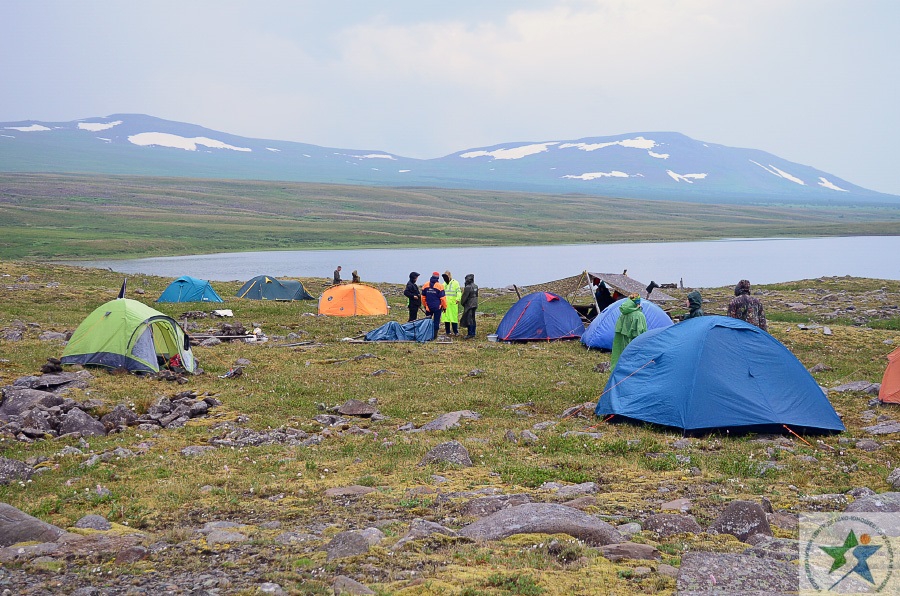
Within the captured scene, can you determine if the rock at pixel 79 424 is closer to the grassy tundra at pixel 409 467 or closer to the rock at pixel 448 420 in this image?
the grassy tundra at pixel 409 467

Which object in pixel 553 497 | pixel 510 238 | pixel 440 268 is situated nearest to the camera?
pixel 553 497

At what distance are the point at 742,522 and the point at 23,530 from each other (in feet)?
24.4

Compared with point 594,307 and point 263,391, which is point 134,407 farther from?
point 594,307

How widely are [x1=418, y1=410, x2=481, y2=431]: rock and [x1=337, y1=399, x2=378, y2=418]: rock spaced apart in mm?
1371

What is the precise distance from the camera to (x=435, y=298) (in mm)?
24750

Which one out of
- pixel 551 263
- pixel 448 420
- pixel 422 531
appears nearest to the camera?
pixel 422 531

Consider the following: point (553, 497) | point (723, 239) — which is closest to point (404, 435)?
point (553, 497)

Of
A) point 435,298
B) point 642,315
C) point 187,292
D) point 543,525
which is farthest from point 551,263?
point 543,525

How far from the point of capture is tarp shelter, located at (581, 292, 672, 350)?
2266 centimetres

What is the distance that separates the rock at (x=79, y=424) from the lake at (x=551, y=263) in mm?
44324

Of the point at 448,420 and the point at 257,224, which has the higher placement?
the point at 257,224

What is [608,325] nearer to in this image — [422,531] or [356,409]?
[356,409]

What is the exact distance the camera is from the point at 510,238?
415 feet

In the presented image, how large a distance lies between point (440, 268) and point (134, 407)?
5859cm
